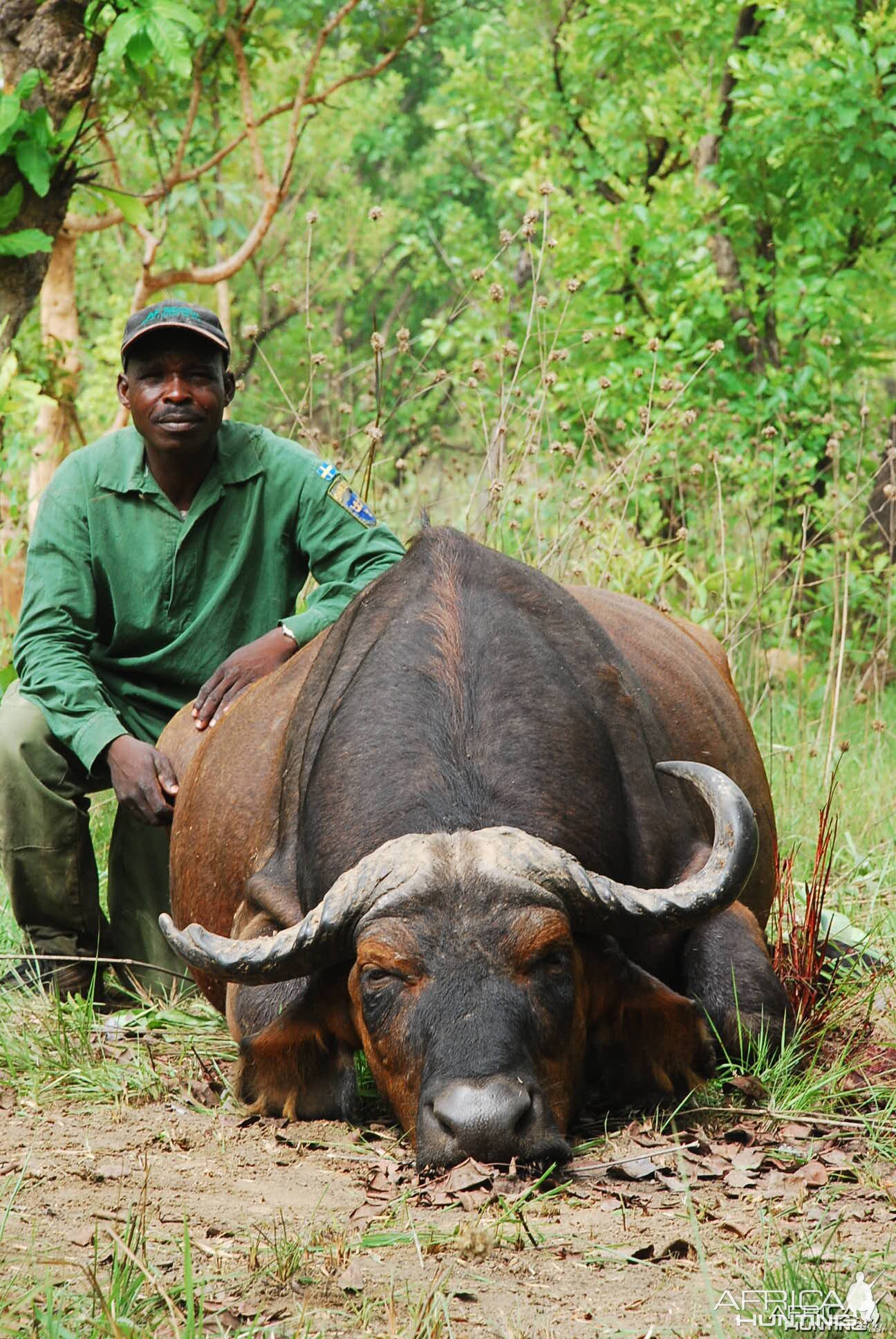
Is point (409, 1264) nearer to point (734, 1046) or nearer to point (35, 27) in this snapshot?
point (734, 1046)

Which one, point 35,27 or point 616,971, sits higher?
point 35,27

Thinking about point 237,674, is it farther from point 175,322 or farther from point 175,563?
point 175,322

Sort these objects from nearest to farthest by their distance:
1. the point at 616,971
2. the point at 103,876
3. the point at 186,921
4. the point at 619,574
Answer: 1. the point at 616,971
2. the point at 186,921
3. the point at 103,876
4. the point at 619,574

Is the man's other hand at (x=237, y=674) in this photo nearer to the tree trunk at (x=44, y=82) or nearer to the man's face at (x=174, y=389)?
the man's face at (x=174, y=389)

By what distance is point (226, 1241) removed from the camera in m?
3.19

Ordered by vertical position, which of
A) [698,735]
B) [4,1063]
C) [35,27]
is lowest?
[4,1063]

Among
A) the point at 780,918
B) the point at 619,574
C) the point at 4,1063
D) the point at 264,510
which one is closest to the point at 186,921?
the point at 4,1063

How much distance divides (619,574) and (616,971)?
4.13 m

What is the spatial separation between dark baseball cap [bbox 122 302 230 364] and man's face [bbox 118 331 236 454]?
1.4 inches

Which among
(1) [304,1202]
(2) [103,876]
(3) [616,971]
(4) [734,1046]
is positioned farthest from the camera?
(2) [103,876]

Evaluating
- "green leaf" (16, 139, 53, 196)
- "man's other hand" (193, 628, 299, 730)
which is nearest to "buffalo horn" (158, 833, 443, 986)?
"man's other hand" (193, 628, 299, 730)

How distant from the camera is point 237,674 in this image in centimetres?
564

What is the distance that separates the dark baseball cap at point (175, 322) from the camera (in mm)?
5762

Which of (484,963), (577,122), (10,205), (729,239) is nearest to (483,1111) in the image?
(484,963)
